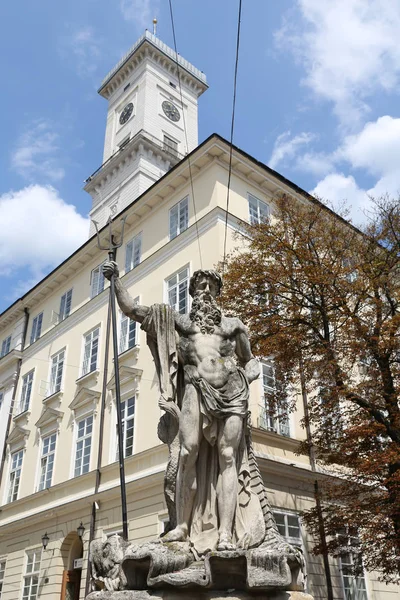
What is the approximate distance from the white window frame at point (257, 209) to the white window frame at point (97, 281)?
7165 millimetres

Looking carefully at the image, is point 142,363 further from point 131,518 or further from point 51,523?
point 51,523

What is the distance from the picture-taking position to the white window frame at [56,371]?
24391 mm

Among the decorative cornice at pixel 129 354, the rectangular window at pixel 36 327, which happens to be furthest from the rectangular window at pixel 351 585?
the rectangular window at pixel 36 327

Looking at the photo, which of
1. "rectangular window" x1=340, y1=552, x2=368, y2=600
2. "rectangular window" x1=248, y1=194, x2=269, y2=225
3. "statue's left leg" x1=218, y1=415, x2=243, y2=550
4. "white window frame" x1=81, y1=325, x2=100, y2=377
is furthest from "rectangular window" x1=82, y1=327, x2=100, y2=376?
"statue's left leg" x1=218, y1=415, x2=243, y2=550

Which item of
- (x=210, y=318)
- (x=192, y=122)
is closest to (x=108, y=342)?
(x=210, y=318)

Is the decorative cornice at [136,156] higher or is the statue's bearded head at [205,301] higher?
the decorative cornice at [136,156]

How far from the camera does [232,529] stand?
4.39 m

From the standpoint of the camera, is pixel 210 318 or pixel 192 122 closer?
pixel 210 318

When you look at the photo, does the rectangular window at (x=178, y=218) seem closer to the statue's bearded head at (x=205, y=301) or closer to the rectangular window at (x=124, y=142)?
the rectangular window at (x=124, y=142)

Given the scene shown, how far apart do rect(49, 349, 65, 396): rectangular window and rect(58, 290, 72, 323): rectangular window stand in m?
1.78

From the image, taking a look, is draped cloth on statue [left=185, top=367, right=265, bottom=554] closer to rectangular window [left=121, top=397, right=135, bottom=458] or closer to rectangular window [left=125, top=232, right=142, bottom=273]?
rectangular window [left=121, top=397, right=135, bottom=458]

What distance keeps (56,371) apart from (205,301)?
21.0 metres

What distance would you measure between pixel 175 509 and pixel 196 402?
34.0 inches

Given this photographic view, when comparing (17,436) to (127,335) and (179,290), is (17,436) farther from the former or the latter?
(179,290)
